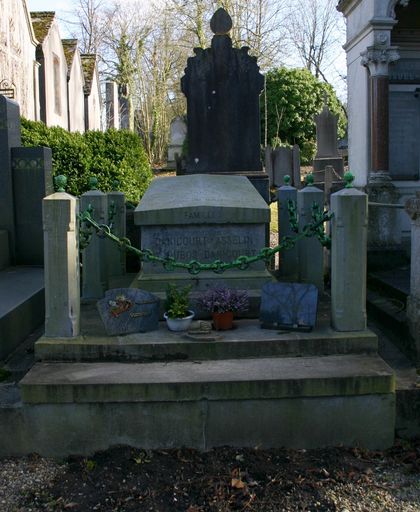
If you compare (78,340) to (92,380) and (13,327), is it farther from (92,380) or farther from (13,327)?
(13,327)

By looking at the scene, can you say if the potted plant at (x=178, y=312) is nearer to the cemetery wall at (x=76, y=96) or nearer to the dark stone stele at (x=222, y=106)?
the dark stone stele at (x=222, y=106)

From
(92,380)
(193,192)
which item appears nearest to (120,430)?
(92,380)

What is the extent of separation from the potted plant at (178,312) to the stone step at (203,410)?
0.60 meters

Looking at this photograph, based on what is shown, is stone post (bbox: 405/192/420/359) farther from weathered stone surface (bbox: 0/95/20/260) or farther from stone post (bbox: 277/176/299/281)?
weathered stone surface (bbox: 0/95/20/260)

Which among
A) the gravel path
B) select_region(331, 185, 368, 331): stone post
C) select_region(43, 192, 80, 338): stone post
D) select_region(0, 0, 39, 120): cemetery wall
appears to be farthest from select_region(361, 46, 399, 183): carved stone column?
select_region(0, 0, 39, 120): cemetery wall

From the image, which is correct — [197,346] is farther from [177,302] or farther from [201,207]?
[201,207]

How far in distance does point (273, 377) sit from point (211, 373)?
42cm

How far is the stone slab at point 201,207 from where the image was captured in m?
5.38

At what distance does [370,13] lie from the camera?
27.6 feet

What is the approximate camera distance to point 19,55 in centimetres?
2044

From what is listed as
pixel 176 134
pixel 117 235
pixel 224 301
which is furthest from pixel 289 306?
pixel 176 134

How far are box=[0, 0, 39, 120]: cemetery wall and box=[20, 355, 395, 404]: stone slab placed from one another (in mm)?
16318

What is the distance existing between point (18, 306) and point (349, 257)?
282cm

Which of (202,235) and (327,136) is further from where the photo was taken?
(327,136)
